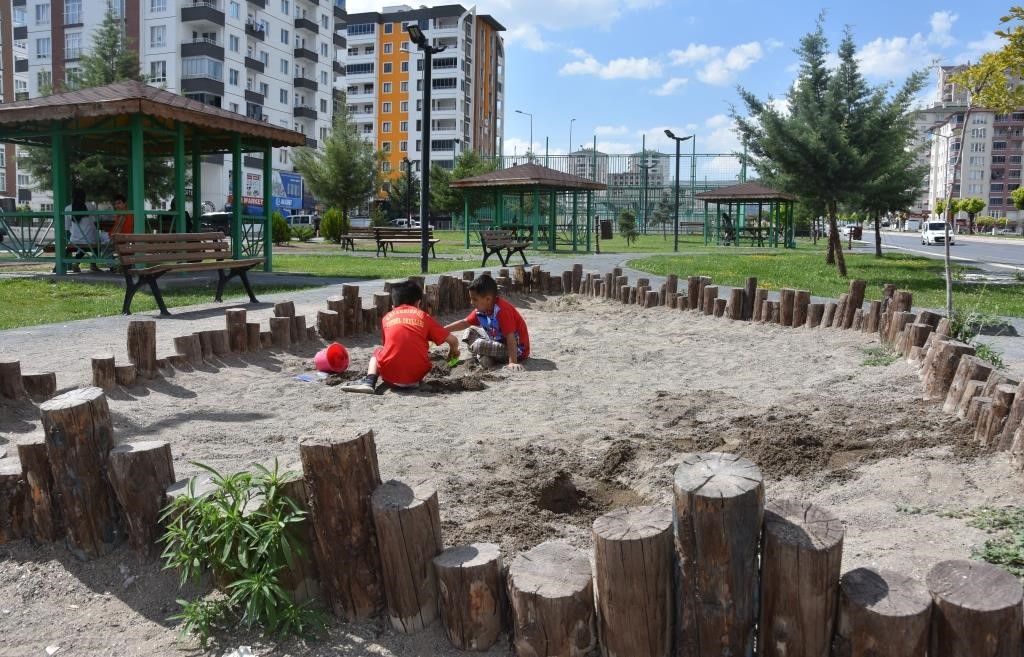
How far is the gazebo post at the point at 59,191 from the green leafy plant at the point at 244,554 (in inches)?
507

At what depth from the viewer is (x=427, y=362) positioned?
6.09 m

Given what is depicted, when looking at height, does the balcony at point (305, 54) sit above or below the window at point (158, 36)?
above

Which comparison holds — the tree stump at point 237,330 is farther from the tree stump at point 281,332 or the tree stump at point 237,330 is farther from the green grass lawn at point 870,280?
the green grass lawn at point 870,280

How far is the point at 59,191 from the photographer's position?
555 inches

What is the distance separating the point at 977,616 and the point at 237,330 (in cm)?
568

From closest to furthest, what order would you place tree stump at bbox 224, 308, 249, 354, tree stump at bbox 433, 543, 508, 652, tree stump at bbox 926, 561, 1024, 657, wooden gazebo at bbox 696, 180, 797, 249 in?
1. tree stump at bbox 926, 561, 1024, 657
2. tree stump at bbox 433, 543, 508, 652
3. tree stump at bbox 224, 308, 249, 354
4. wooden gazebo at bbox 696, 180, 797, 249

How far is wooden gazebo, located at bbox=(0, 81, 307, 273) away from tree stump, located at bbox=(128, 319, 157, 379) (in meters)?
7.71

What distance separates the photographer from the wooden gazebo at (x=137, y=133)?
1255 centimetres

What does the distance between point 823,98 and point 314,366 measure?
41.9 ft

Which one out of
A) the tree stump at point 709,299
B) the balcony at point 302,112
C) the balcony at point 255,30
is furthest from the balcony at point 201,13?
the tree stump at point 709,299

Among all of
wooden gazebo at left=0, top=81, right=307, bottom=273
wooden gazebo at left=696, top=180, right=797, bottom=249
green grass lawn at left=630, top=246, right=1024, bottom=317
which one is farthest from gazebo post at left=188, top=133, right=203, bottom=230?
wooden gazebo at left=696, top=180, right=797, bottom=249

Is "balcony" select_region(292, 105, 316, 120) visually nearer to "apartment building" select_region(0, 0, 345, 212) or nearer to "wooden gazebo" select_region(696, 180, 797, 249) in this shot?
"apartment building" select_region(0, 0, 345, 212)

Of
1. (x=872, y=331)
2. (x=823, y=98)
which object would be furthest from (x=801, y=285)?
(x=872, y=331)

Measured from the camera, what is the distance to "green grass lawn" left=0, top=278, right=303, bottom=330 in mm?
8781
